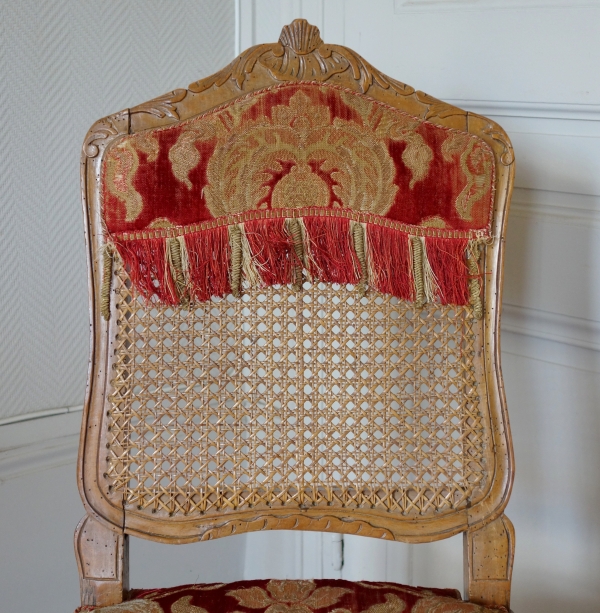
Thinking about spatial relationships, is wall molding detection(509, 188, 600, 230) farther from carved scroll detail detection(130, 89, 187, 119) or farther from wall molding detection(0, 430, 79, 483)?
wall molding detection(0, 430, 79, 483)

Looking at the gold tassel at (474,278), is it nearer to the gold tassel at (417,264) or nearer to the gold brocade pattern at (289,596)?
the gold tassel at (417,264)

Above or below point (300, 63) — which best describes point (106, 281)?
below

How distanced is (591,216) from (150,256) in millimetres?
618

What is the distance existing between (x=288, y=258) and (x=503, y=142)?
29cm

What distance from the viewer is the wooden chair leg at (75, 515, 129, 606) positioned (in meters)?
0.85

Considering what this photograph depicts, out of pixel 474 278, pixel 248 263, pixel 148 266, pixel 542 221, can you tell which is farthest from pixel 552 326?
pixel 148 266

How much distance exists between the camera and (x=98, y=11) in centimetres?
119

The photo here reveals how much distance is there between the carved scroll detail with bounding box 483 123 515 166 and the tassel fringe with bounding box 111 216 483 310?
10cm

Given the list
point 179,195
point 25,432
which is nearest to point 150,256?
point 179,195

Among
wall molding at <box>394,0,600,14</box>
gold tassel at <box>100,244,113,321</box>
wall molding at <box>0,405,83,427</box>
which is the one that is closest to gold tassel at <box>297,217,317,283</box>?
gold tassel at <box>100,244,113,321</box>

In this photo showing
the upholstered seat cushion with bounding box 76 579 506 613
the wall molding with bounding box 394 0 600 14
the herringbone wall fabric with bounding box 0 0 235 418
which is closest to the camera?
the upholstered seat cushion with bounding box 76 579 506 613

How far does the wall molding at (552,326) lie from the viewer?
1.05m

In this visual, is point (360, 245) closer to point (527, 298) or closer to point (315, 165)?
point (315, 165)

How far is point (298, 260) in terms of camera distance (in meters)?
0.90
